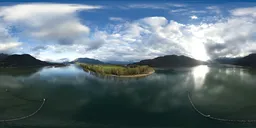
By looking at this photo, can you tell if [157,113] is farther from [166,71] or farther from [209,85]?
[166,71]

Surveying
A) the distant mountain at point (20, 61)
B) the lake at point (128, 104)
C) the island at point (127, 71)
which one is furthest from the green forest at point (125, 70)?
the distant mountain at point (20, 61)

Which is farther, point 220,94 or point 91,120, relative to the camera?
point 220,94

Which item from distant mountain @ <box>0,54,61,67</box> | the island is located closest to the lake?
the island

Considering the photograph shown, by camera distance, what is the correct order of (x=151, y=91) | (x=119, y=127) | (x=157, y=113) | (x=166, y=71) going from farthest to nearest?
(x=166, y=71)
(x=151, y=91)
(x=157, y=113)
(x=119, y=127)

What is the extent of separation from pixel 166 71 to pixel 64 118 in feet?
109

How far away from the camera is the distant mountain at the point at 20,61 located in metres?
52.3

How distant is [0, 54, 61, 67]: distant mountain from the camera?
52287 mm

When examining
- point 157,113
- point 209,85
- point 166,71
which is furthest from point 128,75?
point 157,113

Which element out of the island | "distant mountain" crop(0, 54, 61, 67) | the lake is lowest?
the lake

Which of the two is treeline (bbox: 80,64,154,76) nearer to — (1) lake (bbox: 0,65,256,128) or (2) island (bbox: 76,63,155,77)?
(2) island (bbox: 76,63,155,77)

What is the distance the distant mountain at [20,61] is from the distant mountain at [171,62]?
22898 millimetres

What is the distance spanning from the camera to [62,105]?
24.0 metres

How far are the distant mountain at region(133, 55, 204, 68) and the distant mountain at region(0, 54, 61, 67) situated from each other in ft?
75.1

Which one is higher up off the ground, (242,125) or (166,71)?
(166,71)
